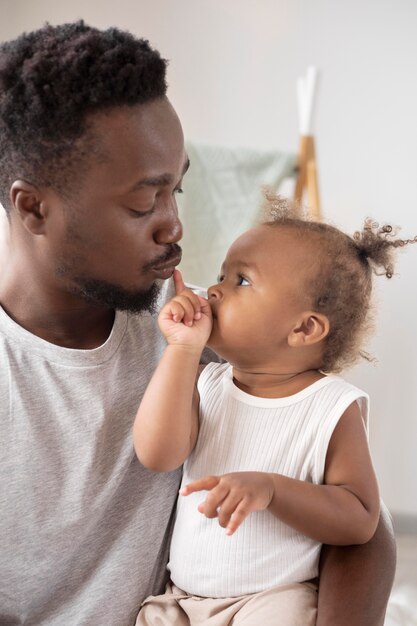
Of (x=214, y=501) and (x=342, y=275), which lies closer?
(x=214, y=501)

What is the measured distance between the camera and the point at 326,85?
8.99ft

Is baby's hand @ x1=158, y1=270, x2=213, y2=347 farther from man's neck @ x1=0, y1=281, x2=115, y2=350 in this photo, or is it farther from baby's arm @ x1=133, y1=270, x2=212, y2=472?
man's neck @ x1=0, y1=281, x2=115, y2=350

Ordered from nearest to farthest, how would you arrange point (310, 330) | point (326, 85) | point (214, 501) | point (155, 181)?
1. point (214, 501)
2. point (155, 181)
3. point (310, 330)
4. point (326, 85)

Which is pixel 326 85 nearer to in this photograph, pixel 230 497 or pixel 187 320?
pixel 187 320

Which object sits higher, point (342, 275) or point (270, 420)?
point (342, 275)

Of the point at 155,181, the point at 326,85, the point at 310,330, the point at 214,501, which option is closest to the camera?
the point at 214,501

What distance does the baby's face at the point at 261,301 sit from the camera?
1.21m

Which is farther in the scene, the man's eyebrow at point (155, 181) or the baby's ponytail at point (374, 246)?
the baby's ponytail at point (374, 246)

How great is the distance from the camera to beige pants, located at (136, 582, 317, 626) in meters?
1.14

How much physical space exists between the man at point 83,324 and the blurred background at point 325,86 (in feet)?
5.20

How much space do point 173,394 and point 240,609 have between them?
11.8 inches

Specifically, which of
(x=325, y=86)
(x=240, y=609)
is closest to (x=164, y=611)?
(x=240, y=609)

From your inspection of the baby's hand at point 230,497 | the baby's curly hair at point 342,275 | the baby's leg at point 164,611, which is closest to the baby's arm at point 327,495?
the baby's hand at point 230,497

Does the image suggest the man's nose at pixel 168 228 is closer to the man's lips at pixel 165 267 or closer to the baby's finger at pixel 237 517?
the man's lips at pixel 165 267
